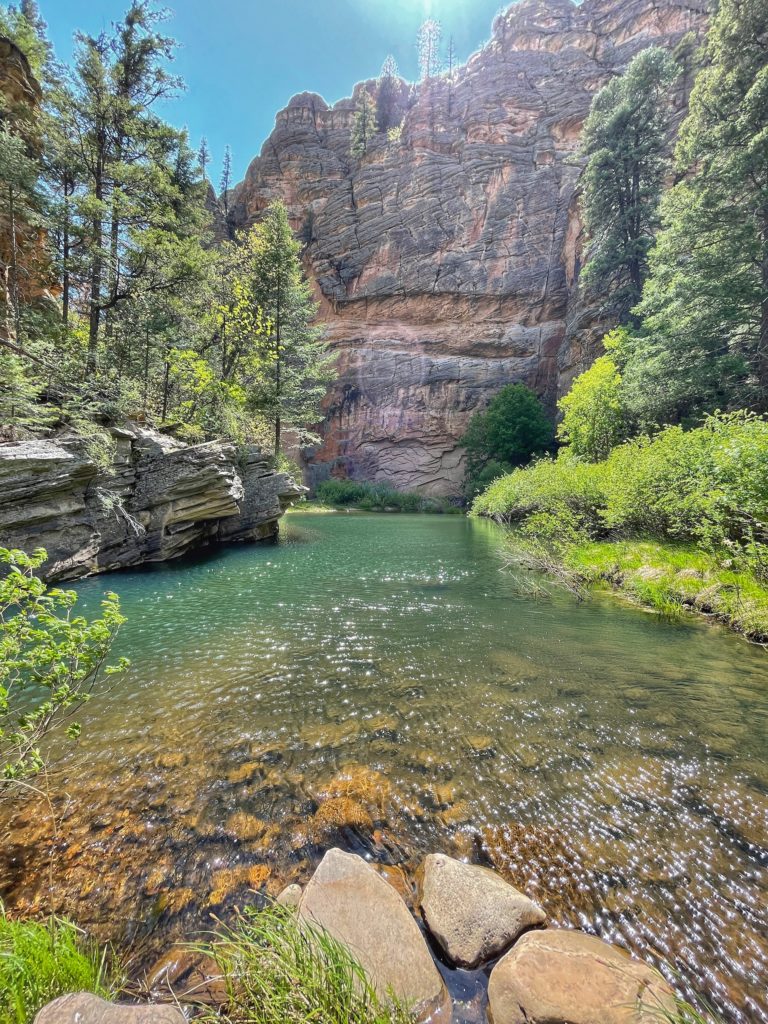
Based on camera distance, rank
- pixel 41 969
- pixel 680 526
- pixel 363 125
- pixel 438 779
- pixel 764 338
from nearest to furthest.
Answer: pixel 41 969
pixel 438 779
pixel 680 526
pixel 764 338
pixel 363 125

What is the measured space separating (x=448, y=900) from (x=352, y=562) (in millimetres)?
9422

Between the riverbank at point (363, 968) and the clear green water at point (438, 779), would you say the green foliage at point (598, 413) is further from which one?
the riverbank at point (363, 968)

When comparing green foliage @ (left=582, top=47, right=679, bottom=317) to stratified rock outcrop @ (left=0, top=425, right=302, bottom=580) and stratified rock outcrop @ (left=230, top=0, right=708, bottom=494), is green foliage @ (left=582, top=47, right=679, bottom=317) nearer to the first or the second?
stratified rock outcrop @ (left=230, top=0, right=708, bottom=494)

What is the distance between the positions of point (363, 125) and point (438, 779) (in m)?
63.5

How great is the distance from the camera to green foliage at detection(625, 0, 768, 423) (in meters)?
13.6

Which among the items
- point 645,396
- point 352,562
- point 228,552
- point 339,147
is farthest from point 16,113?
point 339,147

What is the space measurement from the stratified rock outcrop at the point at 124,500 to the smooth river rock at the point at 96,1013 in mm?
9001

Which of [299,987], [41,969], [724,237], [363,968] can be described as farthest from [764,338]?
[41,969]

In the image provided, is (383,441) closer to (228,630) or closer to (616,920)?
(228,630)

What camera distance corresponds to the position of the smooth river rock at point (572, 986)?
156 centimetres

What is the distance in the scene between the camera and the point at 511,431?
33.4 m

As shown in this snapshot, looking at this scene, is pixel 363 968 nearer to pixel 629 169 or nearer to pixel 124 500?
pixel 124 500

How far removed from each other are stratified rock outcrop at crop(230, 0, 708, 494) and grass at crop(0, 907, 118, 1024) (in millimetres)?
38797

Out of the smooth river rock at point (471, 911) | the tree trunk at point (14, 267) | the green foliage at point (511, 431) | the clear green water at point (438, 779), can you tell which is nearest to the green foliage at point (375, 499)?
the green foliage at point (511, 431)
